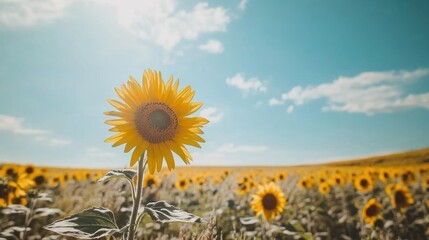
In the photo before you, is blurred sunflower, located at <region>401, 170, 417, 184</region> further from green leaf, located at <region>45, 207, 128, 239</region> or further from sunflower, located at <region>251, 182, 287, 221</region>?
green leaf, located at <region>45, 207, 128, 239</region>

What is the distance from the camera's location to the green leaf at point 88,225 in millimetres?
1705

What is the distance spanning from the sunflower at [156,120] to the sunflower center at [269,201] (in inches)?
165

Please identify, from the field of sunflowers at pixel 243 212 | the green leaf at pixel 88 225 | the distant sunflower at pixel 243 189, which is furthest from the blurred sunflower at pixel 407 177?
the green leaf at pixel 88 225

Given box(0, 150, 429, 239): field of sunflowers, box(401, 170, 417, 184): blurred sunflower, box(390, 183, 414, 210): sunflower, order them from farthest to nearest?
box(401, 170, 417, 184): blurred sunflower < box(390, 183, 414, 210): sunflower < box(0, 150, 429, 239): field of sunflowers

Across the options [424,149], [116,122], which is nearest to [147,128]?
[116,122]

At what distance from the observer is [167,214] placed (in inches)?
77.2

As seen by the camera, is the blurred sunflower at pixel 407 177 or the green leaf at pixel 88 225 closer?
the green leaf at pixel 88 225

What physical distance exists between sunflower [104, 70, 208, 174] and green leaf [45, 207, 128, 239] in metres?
0.52

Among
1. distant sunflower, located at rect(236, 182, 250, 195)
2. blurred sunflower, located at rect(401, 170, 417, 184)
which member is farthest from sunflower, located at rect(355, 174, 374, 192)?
distant sunflower, located at rect(236, 182, 250, 195)

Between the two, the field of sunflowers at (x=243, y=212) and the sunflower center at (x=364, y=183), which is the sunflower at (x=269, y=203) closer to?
the field of sunflowers at (x=243, y=212)

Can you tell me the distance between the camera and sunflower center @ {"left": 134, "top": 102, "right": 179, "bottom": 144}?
251 cm

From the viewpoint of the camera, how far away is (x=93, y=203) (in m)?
5.96

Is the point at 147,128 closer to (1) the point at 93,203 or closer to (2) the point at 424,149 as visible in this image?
(1) the point at 93,203

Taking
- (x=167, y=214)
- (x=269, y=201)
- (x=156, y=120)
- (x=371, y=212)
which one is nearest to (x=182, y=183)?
(x=269, y=201)
